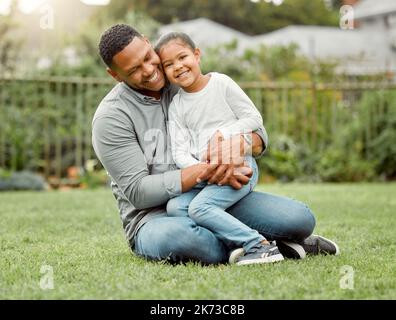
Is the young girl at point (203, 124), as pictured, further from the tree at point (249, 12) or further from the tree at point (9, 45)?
the tree at point (249, 12)

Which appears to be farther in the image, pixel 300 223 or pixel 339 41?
pixel 339 41

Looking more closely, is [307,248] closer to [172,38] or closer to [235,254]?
[235,254]

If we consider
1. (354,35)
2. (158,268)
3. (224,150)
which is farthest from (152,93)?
(354,35)

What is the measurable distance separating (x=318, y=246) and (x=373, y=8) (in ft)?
98.7

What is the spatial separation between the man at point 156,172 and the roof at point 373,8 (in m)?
28.0

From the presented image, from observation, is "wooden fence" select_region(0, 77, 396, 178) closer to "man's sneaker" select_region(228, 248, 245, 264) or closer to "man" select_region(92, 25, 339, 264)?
"man" select_region(92, 25, 339, 264)

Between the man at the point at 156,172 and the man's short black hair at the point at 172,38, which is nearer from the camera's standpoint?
the man at the point at 156,172

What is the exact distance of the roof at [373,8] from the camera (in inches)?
1219

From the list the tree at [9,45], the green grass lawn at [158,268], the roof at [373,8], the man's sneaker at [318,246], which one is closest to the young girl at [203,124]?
the green grass lawn at [158,268]

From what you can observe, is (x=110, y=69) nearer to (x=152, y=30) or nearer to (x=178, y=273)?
(x=178, y=273)

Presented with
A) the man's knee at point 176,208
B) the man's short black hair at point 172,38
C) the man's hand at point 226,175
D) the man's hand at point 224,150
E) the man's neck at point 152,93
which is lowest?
the man's knee at point 176,208

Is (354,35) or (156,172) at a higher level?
(156,172)

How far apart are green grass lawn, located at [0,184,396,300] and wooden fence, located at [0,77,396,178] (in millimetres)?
4542

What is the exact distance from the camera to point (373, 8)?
32656 millimetres
